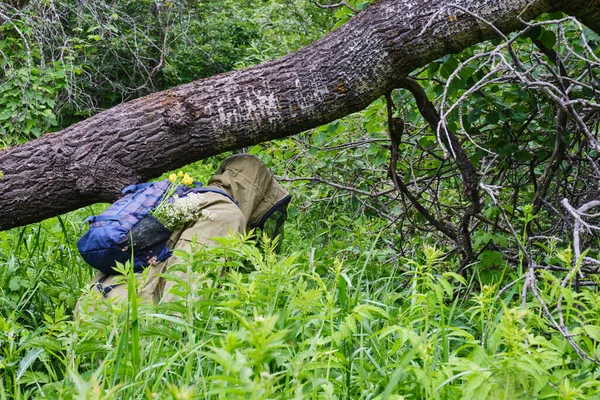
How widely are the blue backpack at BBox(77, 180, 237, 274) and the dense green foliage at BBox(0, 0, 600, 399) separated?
0.21 metres

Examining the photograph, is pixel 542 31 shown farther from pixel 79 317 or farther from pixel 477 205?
pixel 79 317

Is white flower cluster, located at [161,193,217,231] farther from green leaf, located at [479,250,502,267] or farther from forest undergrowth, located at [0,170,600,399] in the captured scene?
green leaf, located at [479,250,502,267]

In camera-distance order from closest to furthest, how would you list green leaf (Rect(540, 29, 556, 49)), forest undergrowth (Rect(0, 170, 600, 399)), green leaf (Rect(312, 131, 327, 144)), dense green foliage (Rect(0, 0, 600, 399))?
forest undergrowth (Rect(0, 170, 600, 399)) < dense green foliage (Rect(0, 0, 600, 399)) < green leaf (Rect(540, 29, 556, 49)) < green leaf (Rect(312, 131, 327, 144))

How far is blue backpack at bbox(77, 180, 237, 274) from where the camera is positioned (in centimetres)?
290

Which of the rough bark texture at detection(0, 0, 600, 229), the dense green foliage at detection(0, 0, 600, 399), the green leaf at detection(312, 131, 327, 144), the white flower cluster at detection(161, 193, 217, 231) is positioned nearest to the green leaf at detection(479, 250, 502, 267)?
the dense green foliage at detection(0, 0, 600, 399)

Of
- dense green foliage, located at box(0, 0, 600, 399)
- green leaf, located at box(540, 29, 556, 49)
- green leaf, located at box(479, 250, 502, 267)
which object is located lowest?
green leaf, located at box(479, 250, 502, 267)

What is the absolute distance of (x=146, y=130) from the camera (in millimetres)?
3186

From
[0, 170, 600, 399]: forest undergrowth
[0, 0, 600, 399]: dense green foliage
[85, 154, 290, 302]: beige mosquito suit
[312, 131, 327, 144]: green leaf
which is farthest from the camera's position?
[312, 131, 327, 144]: green leaf

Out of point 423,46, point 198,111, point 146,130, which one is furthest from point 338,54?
point 146,130

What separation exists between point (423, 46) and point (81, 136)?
1.60 meters

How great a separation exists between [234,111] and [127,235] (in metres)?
0.73

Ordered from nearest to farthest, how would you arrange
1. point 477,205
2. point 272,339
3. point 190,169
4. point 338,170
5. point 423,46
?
1. point 272,339
2. point 423,46
3. point 477,205
4. point 338,170
5. point 190,169

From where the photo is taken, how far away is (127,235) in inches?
114

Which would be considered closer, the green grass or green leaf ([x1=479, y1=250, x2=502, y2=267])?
the green grass
